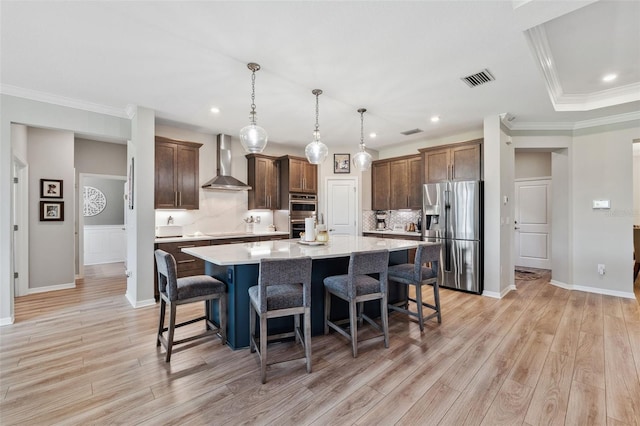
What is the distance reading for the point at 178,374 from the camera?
2.20 m

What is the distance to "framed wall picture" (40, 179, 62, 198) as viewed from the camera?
4.61 m

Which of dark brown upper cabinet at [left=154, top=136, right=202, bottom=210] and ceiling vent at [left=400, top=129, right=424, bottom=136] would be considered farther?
ceiling vent at [left=400, top=129, right=424, bottom=136]

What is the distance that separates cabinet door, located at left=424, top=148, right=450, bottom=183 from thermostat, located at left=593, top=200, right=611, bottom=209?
2220mm

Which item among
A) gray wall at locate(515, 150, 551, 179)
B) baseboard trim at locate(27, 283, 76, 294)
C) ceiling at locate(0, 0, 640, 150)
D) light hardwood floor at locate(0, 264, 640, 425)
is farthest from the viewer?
gray wall at locate(515, 150, 551, 179)

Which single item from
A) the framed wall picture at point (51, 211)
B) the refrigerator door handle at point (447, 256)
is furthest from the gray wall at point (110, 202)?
the refrigerator door handle at point (447, 256)

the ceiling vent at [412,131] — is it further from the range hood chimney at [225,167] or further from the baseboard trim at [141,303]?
the baseboard trim at [141,303]

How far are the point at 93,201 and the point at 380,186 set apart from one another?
24.6 feet

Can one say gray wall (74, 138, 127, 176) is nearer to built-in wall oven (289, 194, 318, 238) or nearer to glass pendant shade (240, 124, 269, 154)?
built-in wall oven (289, 194, 318, 238)

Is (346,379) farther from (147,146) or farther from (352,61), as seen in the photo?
(147,146)

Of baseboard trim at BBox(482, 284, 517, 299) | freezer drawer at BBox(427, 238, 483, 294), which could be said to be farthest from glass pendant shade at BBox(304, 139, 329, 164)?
baseboard trim at BBox(482, 284, 517, 299)

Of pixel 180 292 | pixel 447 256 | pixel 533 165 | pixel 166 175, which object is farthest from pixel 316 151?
pixel 533 165

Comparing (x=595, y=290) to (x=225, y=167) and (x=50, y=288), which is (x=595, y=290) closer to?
(x=225, y=167)

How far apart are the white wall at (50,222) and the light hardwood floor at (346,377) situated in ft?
5.03

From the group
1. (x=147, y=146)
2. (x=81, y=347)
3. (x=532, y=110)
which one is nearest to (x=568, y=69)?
(x=532, y=110)
